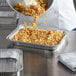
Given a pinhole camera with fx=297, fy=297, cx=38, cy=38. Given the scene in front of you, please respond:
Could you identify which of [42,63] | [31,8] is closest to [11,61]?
[42,63]

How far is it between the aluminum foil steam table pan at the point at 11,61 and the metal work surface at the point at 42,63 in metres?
0.05

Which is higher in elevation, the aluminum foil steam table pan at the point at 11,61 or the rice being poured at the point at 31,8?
the rice being poured at the point at 31,8

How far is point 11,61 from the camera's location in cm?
129

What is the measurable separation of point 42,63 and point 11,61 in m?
0.16

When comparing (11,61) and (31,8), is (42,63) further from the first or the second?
(31,8)

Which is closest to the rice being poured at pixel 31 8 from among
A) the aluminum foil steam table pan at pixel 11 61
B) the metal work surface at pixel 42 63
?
the metal work surface at pixel 42 63

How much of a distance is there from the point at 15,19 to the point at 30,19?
0.26 m

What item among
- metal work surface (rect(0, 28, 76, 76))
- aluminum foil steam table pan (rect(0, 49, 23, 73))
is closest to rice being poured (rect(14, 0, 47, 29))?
metal work surface (rect(0, 28, 76, 76))

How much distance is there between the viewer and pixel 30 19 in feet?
6.76

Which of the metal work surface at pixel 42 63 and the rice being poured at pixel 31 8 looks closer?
the metal work surface at pixel 42 63

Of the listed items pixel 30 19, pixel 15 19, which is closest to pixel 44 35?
pixel 15 19

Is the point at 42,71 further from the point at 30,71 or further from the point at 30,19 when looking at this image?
the point at 30,19

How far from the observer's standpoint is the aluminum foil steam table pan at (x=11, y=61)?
4.14 ft

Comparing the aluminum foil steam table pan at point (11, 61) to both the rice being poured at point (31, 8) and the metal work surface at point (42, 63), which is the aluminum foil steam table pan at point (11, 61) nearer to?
the metal work surface at point (42, 63)
